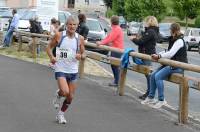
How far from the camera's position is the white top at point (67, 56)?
9.28 meters

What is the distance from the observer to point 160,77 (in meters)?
11.3

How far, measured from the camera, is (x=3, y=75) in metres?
16.0

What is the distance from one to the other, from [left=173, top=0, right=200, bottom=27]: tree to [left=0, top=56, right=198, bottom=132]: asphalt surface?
44456mm

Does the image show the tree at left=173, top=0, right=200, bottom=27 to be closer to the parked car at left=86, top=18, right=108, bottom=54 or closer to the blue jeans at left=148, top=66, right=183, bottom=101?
the parked car at left=86, top=18, right=108, bottom=54

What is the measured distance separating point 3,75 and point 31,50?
6.79m

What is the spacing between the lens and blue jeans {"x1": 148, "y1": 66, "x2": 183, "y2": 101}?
1106 centimetres

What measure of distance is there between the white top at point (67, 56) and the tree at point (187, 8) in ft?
164

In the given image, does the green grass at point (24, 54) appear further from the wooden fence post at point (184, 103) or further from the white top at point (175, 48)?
the wooden fence post at point (184, 103)

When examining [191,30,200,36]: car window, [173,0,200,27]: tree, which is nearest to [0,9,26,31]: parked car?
[191,30,200,36]: car window

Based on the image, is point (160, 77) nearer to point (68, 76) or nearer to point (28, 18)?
point (68, 76)

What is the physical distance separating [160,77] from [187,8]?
4925 cm

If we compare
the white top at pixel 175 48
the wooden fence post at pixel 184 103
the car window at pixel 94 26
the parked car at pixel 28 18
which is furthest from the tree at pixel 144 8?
the wooden fence post at pixel 184 103

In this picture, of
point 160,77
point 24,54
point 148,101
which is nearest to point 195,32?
point 24,54

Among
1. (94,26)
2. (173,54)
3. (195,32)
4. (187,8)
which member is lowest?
(195,32)
